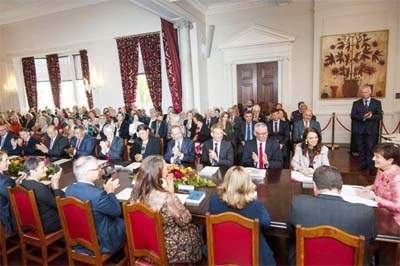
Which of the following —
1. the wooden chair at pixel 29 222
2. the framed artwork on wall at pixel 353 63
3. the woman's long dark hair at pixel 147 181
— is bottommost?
the wooden chair at pixel 29 222

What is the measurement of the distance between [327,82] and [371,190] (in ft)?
19.5

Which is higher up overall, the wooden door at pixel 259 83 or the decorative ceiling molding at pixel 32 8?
the decorative ceiling molding at pixel 32 8

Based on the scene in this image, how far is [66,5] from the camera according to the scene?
980 centimetres

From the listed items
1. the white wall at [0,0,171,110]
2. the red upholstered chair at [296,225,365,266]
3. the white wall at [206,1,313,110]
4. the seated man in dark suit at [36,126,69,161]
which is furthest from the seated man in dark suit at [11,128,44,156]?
the white wall at [206,1,313,110]

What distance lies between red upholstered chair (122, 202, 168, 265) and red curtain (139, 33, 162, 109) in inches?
307

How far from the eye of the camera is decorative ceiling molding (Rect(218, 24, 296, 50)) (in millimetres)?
7898

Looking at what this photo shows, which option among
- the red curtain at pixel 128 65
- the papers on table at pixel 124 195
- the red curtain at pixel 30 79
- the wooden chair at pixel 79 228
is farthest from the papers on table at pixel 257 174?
the red curtain at pixel 30 79

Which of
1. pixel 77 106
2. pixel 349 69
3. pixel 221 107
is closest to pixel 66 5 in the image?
pixel 77 106

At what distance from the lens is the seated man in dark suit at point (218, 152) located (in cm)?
375

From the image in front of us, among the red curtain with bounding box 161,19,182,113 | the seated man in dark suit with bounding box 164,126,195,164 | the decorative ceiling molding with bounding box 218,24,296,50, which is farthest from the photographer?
the red curtain with bounding box 161,19,182,113

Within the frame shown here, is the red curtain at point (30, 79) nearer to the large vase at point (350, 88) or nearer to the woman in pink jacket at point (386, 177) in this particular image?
the large vase at point (350, 88)

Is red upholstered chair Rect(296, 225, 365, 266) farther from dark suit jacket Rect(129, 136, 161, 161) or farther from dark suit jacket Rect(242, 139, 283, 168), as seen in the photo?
dark suit jacket Rect(129, 136, 161, 161)

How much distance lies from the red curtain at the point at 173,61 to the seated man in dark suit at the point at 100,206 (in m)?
6.02

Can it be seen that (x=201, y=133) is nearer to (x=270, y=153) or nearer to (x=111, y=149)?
(x=111, y=149)
